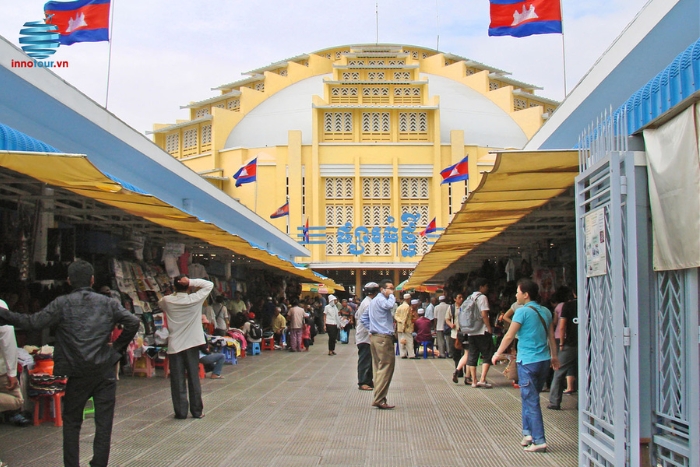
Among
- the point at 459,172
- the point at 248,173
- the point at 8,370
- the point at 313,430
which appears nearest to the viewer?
the point at 8,370

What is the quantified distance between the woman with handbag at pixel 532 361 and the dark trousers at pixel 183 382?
3.70 metres

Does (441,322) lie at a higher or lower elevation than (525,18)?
lower

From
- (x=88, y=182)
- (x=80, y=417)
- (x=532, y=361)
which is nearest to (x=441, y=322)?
(x=532, y=361)

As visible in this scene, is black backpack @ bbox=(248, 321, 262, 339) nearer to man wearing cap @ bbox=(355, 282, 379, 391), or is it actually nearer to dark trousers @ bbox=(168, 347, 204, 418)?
man wearing cap @ bbox=(355, 282, 379, 391)

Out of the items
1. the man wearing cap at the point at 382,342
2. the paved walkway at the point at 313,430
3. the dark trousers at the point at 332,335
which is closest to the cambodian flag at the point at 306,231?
the dark trousers at the point at 332,335

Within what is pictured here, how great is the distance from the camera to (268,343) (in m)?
22.0

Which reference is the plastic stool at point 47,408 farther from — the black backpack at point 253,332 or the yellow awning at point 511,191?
the black backpack at point 253,332

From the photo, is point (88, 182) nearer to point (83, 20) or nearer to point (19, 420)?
point (19, 420)

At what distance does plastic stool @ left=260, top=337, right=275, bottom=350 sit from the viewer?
21.5m

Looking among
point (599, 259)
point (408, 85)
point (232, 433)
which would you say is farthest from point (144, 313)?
point (408, 85)

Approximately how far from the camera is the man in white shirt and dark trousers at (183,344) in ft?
29.2

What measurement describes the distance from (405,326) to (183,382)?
10.2 metres

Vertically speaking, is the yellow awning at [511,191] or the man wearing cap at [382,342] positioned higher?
the yellow awning at [511,191]

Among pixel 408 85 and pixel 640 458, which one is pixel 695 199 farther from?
pixel 408 85
